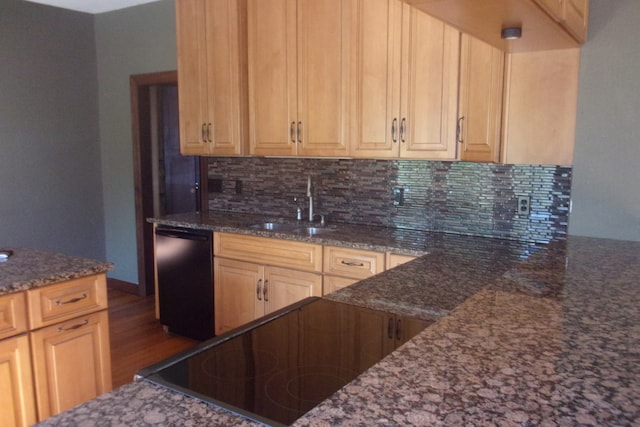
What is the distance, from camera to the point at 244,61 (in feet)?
10.9

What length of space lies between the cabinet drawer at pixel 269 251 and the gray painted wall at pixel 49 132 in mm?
2106

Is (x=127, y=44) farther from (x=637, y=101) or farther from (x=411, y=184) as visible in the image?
(x=637, y=101)

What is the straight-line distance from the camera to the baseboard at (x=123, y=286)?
4.70 m

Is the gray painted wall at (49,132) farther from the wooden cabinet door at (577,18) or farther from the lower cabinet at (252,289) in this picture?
the wooden cabinet door at (577,18)

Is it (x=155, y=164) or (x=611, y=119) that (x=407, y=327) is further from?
(x=155, y=164)

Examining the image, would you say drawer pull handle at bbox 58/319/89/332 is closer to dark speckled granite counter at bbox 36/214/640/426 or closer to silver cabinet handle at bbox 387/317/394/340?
dark speckled granite counter at bbox 36/214/640/426

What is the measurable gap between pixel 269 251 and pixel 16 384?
1.49 meters

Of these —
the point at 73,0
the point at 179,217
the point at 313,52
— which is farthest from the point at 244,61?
the point at 73,0

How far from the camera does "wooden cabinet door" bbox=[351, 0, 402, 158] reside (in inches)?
108

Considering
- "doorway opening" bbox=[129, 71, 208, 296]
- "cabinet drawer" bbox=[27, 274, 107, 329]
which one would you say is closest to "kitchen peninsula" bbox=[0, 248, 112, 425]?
"cabinet drawer" bbox=[27, 274, 107, 329]

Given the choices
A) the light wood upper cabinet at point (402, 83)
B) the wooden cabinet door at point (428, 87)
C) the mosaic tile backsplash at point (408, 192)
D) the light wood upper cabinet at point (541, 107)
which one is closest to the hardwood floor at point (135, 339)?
the mosaic tile backsplash at point (408, 192)

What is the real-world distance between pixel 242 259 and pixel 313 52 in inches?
54.0

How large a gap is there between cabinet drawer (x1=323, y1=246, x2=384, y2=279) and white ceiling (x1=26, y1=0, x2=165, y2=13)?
2939mm

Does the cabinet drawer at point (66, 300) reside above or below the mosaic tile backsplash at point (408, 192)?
below
